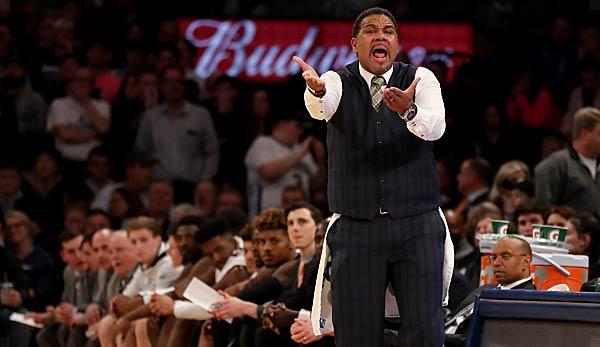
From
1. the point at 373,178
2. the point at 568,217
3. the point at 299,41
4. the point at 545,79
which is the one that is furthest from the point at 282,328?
the point at 299,41

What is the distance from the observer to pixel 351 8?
51.2 feet

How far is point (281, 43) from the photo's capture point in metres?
15.4

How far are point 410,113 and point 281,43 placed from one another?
30.7 ft

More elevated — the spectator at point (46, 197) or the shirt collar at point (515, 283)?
the spectator at point (46, 197)

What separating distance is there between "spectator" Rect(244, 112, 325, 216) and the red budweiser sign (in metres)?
1.45

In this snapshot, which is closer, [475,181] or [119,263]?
[475,181]

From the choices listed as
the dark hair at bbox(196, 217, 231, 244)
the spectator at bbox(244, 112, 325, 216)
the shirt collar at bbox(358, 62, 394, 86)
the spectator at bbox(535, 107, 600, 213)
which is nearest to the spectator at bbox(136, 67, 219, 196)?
the spectator at bbox(244, 112, 325, 216)

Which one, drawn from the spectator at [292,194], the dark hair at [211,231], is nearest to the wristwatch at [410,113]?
the dark hair at [211,231]

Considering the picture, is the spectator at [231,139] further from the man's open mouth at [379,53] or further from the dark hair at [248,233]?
the man's open mouth at [379,53]

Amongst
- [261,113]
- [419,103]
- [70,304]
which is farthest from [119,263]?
[419,103]

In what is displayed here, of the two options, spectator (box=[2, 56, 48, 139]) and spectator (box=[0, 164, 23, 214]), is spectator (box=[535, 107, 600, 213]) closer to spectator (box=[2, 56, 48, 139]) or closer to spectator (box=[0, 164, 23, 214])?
spectator (box=[0, 164, 23, 214])

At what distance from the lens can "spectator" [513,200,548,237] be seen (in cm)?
960

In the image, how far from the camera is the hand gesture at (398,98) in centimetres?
600

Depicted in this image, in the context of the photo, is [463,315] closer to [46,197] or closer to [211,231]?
[211,231]
